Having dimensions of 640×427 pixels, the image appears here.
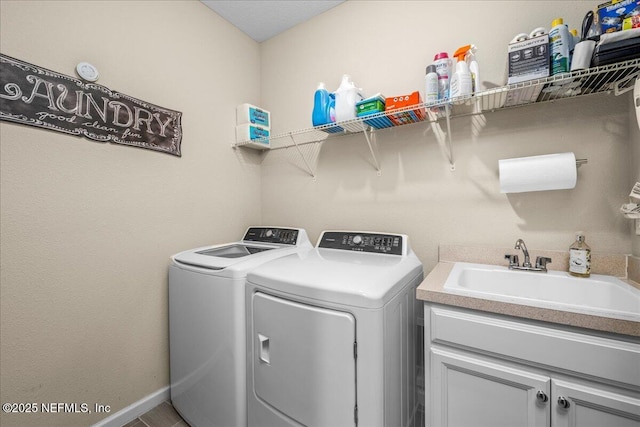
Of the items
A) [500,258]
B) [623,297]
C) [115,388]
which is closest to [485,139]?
[500,258]

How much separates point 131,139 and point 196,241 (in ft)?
2.70

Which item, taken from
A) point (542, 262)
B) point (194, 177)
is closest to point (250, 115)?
point (194, 177)

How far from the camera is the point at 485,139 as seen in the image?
1.66 meters

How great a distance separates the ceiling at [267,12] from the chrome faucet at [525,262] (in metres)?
2.19

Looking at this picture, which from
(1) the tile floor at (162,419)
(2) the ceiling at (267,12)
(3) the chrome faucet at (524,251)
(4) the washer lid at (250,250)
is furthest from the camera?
(2) the ceiling at (267,12)


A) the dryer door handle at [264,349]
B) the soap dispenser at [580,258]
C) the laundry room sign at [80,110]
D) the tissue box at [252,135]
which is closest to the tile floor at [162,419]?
the dryer door handle at [264,349]

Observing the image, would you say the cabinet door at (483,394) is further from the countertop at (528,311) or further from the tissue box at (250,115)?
the tissue box at (250,115)

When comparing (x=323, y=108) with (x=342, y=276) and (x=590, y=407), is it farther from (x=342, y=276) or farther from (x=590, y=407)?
(x=590, y=407)

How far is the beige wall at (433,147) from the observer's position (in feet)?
4.64

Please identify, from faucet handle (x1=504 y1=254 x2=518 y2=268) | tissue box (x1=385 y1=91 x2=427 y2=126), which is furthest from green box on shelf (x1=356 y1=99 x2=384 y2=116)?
faucet handle (x1=504 y1=254 x2=518 y2=268)

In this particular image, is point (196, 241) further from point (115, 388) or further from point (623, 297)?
point (623, 297)

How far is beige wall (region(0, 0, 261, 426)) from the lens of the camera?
4.38 ft

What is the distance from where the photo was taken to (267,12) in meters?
2.27

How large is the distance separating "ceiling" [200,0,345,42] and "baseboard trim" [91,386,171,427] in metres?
2.93
